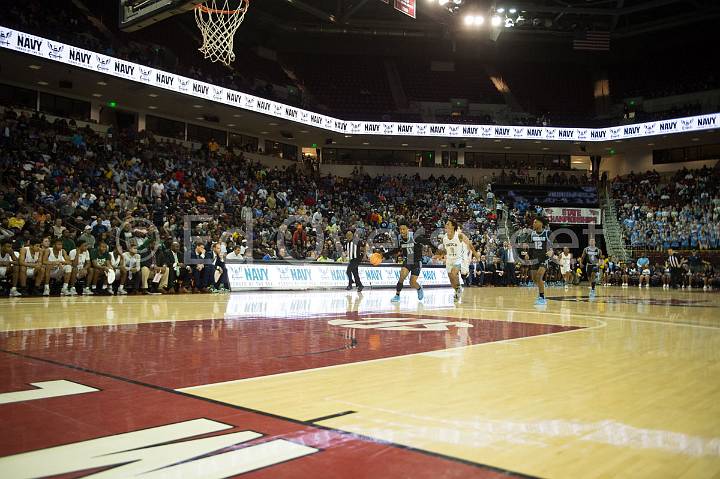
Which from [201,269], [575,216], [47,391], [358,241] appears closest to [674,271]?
[575,216]

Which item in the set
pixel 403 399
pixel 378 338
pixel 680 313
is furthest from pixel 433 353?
pixel 680 313

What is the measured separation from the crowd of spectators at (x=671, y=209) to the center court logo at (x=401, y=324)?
26.2 m

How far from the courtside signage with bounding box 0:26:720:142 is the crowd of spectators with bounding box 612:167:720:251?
348 centimetres

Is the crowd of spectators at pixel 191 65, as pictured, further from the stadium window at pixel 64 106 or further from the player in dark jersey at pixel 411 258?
the player in dark jersey at pixel 411 258

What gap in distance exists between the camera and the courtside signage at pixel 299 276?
18.6m

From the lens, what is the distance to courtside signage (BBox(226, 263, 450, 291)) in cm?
1862

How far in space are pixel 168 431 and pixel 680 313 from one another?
12.2 meters

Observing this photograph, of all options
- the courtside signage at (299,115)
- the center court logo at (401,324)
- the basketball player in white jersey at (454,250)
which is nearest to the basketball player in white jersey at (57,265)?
the center court logo at (401,324)

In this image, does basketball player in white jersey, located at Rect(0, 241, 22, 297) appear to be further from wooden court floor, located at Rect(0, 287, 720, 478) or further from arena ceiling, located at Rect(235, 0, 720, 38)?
arena ceiling, located at Rect(235, 0, 720, 38)

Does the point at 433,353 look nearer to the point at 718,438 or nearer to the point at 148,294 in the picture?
the point at 718,438

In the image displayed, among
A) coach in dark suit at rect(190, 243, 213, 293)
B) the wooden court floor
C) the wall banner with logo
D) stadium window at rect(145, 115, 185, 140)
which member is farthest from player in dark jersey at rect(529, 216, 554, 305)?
the wall banner with logo

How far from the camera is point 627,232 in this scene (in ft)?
115

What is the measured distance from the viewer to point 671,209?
111 feet

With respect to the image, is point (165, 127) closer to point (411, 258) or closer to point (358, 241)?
point (358, 241)
